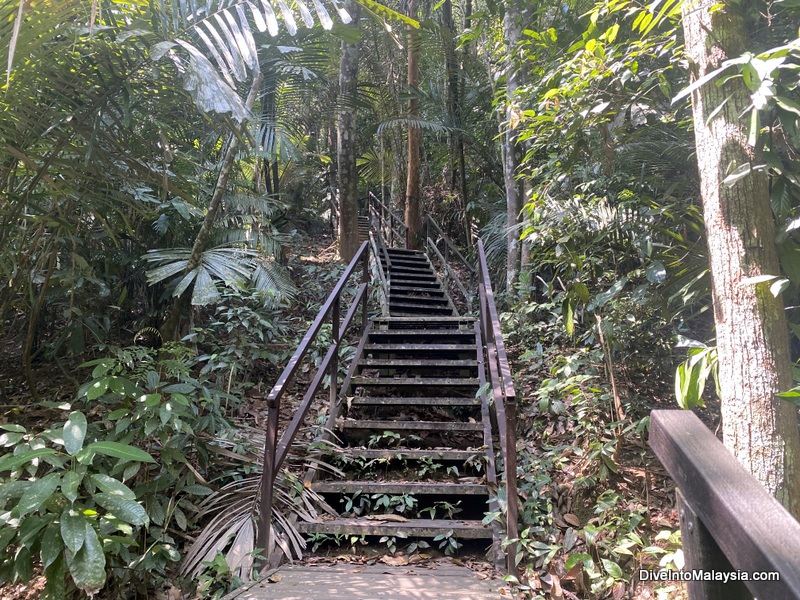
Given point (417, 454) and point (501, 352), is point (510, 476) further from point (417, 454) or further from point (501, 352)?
point (417, 454)

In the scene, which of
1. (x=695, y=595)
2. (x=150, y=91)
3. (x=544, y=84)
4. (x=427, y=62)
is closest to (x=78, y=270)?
(x=150, y=91)

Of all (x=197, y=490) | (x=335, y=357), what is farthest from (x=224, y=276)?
(x=197, y=490)

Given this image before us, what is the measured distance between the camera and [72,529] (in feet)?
5.58

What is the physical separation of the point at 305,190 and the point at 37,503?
10.5 metres

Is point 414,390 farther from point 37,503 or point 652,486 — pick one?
point 37,503

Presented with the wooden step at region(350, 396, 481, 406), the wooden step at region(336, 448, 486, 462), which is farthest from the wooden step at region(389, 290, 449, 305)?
the wooden step at region(336, 448, 486, 462)

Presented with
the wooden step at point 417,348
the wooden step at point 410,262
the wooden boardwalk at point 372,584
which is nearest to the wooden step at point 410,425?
the wooden step at point 417,348

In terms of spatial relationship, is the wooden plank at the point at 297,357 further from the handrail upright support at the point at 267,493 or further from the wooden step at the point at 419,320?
the wooden step at the point at 419,320

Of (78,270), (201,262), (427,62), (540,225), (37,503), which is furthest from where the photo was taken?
(427,62)

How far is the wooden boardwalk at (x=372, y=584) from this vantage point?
73.3 inches

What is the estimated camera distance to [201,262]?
3748mm

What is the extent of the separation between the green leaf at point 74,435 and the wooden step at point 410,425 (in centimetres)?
171

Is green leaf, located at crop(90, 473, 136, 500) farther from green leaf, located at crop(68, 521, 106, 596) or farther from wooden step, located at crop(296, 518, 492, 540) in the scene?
wooden step, located at crop(296, 518, 492, 540)

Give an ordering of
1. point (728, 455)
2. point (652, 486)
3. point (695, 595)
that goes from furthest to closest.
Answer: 1. point (652, 486)
2. point (695, 595)
3. point (728, 455)
